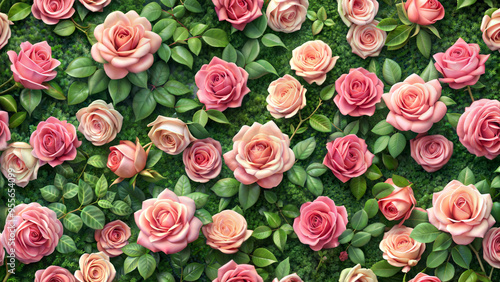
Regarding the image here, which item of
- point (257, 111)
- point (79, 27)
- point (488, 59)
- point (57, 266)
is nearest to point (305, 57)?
point (257, 111)

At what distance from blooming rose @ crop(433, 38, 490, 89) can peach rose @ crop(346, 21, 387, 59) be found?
30cm

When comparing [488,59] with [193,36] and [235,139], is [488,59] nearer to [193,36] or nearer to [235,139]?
[235,139]

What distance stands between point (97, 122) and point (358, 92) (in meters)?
1.35

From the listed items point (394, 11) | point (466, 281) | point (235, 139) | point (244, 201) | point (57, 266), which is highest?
point (394, 11)

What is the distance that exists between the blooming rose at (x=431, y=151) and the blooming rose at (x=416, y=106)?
0.10 m

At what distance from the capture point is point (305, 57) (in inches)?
91.6

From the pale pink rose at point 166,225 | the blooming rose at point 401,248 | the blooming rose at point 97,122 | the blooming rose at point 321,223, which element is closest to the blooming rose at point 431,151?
the blooming rose at point 401,248

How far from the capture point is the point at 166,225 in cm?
208

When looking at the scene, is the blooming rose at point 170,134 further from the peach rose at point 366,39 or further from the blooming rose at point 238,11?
the peach rose at point 366,39

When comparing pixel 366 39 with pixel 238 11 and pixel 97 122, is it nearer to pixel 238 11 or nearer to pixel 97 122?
pixel 238 11

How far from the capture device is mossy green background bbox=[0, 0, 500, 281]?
7.57ft

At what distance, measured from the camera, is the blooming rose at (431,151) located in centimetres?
224

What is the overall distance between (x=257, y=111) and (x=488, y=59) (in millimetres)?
1228

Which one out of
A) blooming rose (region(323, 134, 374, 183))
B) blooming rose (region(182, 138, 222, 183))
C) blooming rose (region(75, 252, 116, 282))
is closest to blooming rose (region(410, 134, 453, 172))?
blooming rose (region(323, 134, 374, 183))
